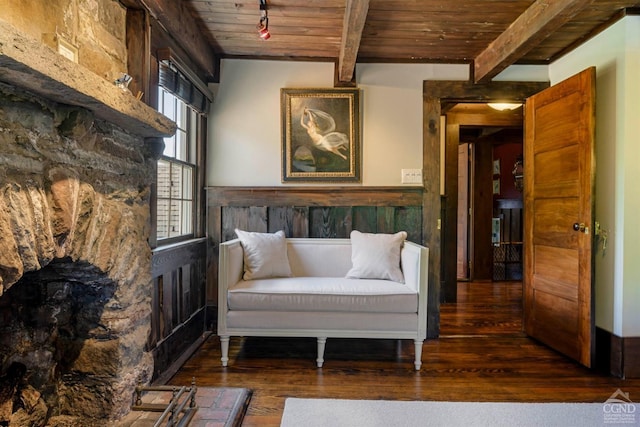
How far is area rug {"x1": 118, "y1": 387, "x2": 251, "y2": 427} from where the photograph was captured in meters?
1.61

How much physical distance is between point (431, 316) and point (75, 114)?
2.84 m

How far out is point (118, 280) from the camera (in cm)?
158

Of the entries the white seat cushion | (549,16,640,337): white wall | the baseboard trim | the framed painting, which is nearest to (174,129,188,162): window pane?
the framed painting

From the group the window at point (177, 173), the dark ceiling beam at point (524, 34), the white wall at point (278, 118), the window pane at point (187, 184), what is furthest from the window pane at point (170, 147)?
the dark ceiling beam at point (524, 34)

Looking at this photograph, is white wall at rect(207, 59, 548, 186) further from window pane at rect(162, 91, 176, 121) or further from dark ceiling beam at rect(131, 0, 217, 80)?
window pane at rect(162, 91, 176, 121)

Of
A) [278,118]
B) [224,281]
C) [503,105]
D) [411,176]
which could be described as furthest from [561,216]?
[224,281]

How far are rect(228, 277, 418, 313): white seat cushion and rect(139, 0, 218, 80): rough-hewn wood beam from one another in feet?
5.67

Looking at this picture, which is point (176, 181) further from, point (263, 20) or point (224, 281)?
point (263, 20)

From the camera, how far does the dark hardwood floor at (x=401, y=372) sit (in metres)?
2.07

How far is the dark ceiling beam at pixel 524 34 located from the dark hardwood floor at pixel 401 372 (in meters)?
2.22

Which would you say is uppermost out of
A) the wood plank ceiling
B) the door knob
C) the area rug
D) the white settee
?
the wood plank ceiling

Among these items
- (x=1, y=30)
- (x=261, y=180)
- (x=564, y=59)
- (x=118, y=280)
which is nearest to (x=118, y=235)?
(x=118, y=280)

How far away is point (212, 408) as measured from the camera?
1784mm

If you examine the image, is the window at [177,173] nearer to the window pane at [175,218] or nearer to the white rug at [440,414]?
the window pane at [175,218]
